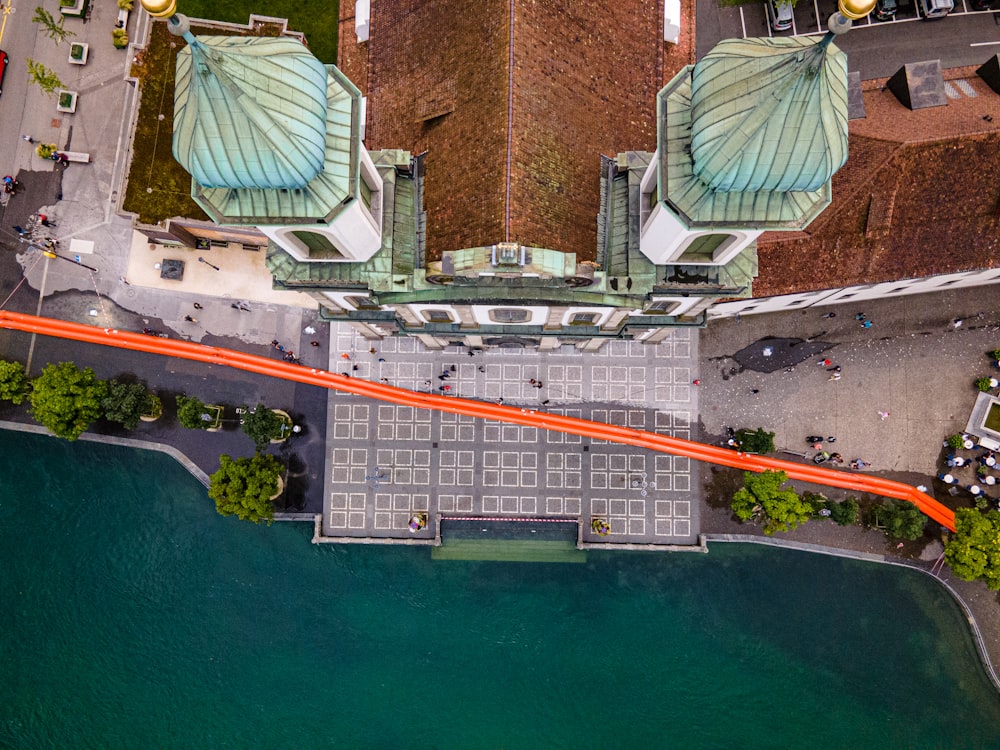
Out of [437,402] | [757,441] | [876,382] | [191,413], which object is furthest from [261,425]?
[876,382]

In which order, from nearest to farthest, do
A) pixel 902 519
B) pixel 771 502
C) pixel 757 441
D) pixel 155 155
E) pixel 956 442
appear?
pixel 771 502, pixel 155 155, pixel 902 519, pixel 757 441, pixel 956 442

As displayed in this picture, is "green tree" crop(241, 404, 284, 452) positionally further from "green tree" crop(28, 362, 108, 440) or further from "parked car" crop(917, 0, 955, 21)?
"parked car" crop(917, 0, 955, 21)

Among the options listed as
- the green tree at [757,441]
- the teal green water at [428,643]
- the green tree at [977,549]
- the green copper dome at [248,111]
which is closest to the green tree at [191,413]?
the teal green water at [428,643]

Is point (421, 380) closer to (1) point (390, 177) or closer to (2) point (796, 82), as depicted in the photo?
(1) point (390, 177)

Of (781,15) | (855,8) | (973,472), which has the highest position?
(781,15)

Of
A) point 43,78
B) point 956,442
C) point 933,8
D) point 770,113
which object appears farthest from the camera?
point 933,8

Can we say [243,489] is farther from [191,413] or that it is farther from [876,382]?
[876,382]
